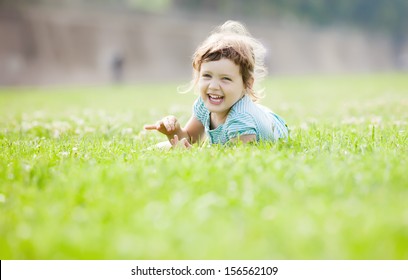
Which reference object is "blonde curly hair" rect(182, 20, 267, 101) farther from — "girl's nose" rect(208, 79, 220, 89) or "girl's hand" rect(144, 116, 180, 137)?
"girl's hand" rect(144, 116, 180, 137)

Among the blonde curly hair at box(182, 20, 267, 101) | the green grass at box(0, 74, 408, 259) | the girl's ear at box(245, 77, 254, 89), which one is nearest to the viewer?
the green grass at box(0, 74, 408, 259)

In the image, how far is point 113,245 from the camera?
7.43 ft

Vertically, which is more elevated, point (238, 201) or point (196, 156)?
point (196, 156)

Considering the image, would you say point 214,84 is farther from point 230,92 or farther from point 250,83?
point 250,83

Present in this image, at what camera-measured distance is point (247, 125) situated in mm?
4703

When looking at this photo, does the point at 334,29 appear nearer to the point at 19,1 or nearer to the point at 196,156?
the point at 19,1

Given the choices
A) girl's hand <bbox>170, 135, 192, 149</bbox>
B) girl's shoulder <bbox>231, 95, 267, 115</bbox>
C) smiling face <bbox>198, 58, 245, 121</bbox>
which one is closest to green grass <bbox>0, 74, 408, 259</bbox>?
girl's hand <bbox>170, 135, 192, 149</bbox>

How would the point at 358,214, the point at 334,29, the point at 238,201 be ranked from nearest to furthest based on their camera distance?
1. the point at 358,214
2. the point at 238,201
3. the point at 334,29

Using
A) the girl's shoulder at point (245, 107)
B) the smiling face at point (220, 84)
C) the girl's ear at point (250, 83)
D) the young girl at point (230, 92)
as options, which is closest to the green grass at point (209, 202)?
the young girl at point (230, 92)

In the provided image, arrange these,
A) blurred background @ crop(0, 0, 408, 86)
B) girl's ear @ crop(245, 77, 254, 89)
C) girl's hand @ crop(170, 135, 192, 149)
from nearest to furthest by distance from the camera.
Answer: girl's hand @ crop(170, 135, 192, 149), girl's ear @ crop(245, 77, 254, 89), blurred background @ crop(0, 0, 408, 86)

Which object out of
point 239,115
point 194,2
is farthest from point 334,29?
point 239,115

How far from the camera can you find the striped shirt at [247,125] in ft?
15.5

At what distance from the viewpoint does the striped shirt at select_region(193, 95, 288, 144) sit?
472 centimetres
